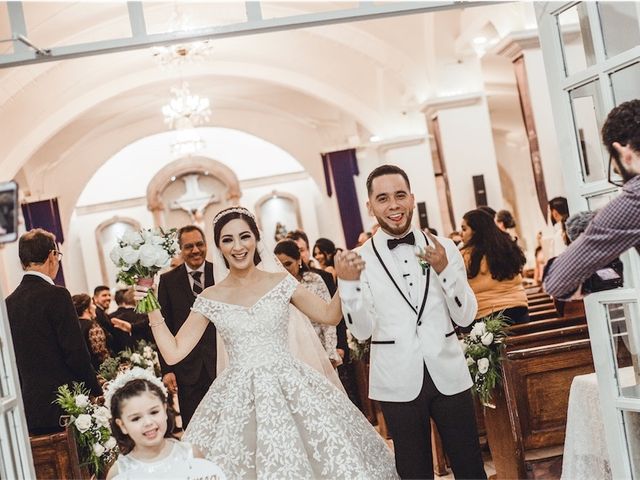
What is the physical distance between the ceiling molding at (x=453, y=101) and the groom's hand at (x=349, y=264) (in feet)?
35.9

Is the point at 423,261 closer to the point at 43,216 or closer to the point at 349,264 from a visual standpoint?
the point at 349,264

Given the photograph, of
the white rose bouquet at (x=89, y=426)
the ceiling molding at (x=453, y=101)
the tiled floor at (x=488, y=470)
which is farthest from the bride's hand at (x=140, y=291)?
the ceiling molding at (x=453, y=101)

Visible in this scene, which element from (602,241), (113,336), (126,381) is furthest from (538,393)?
(113,336)

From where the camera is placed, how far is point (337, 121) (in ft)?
81.5

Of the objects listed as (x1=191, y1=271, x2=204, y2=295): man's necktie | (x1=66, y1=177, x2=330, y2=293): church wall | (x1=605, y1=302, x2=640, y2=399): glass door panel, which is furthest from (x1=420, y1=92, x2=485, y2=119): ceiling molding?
(x1=66, y1=177, x2=330, y2=293): church wall

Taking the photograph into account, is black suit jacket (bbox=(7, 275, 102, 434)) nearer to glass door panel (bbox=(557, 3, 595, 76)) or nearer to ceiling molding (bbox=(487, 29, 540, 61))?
glass door panel (bbox=(557, 3, 595, 76))

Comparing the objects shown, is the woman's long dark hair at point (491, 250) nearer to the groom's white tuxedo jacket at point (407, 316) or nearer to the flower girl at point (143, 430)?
the groom's white tuxedo jacket at point (407, 316)

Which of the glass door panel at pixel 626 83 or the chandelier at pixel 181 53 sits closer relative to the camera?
the glass door panel at pixel 626 83

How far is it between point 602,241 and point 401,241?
1385mm

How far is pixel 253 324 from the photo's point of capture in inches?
195

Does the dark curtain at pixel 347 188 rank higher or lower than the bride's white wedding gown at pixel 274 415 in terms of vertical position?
higher

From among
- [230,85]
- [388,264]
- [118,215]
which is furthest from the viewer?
[118,215]

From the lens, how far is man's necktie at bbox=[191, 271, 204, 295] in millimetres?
6852

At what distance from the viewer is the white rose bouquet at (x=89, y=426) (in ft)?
19.2
